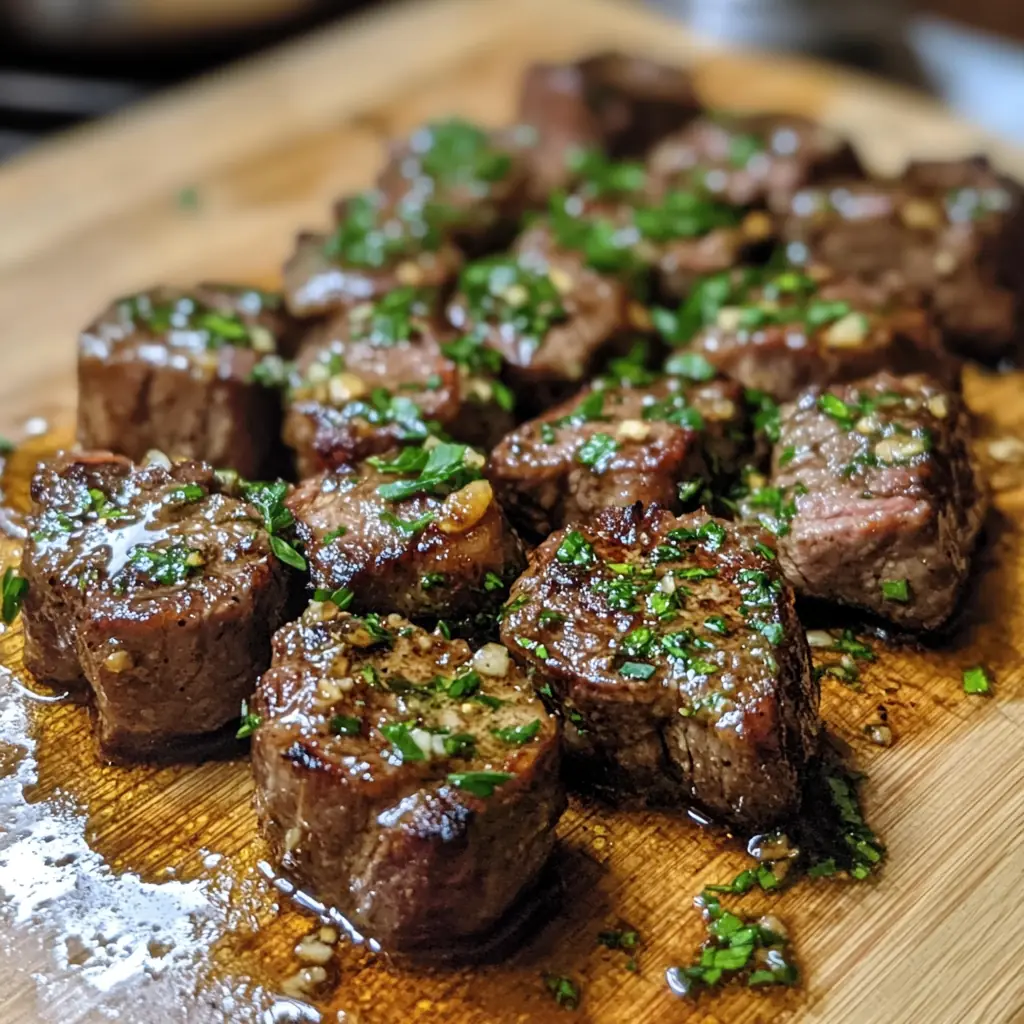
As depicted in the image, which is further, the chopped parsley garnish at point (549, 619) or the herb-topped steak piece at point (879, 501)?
the herb-topped steak piece at point (879, 501)

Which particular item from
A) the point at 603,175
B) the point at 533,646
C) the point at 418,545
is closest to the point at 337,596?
the point at 418,545

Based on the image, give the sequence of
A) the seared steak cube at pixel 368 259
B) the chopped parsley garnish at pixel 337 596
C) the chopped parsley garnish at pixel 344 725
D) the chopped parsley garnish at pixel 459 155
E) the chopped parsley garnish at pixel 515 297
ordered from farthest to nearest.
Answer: the chopped parsley garnish at pixel 459 155
the seared steak cube at pixel 368 259
the chopped parsley garnish at pixel 515 297
the chopped parsley garnish at pixel 337 596
the chopped parsley garnish at pixel 344 725

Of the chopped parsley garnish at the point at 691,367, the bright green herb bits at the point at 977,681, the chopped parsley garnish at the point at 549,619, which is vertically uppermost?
the chopped parsley garnish at the point at 691,367

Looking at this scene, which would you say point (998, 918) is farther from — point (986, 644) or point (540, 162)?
point (540, 162)

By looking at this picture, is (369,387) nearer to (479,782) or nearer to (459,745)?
(459,745)

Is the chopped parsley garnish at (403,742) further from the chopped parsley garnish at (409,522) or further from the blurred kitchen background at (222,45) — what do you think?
the blurred kitchen background at (222,45)

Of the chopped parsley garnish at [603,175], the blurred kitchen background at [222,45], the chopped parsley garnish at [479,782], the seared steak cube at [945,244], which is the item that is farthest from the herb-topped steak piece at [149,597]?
the blurred kitchen background at [222,45]

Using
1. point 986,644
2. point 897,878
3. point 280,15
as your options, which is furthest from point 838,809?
point 280,15
